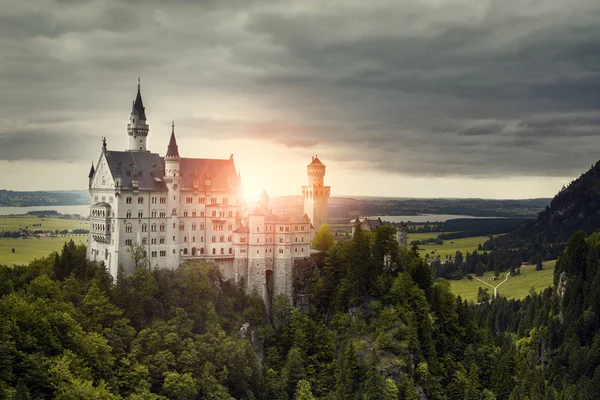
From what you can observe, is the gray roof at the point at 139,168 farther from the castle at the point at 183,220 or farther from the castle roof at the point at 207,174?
the castle roof at the point at 207,174

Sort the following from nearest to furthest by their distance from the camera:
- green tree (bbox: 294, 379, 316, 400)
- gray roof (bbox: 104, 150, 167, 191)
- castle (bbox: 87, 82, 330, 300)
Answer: green tree (bbox: 294, 379, 316, 400), castle (bbox: 87, 82, 330, 300), gray roof (bbox: 104, 150, 167, 191)

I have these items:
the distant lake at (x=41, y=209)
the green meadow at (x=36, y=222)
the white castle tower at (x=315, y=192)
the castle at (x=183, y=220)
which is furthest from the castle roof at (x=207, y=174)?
the distant lake at (x=41, y=209)

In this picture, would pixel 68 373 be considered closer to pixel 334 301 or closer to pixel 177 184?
pixel 177 184

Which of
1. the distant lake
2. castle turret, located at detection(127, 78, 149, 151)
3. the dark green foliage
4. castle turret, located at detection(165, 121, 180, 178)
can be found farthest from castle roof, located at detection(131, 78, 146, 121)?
the distant lake

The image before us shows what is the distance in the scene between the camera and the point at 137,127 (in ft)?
379

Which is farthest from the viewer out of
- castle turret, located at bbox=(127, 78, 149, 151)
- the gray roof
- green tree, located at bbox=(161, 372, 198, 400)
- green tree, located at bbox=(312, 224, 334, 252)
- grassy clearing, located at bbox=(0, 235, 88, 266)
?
grassy clearing, located at bbox=(0, 235, 88, 266)

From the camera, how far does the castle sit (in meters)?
108

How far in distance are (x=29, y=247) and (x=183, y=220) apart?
142 feet

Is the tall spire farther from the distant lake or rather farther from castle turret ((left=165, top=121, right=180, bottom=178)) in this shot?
the distant lake

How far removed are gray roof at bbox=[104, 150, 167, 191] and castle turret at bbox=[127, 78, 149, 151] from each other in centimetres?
345

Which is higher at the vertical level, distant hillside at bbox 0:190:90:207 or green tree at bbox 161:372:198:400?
distant hillside at bbox 0:190:90:207

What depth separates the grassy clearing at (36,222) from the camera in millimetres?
149000

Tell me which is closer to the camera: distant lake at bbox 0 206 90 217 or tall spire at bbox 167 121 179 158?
tall spire at bbox 167 121 179 158

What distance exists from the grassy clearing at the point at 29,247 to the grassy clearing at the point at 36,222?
6387mm
